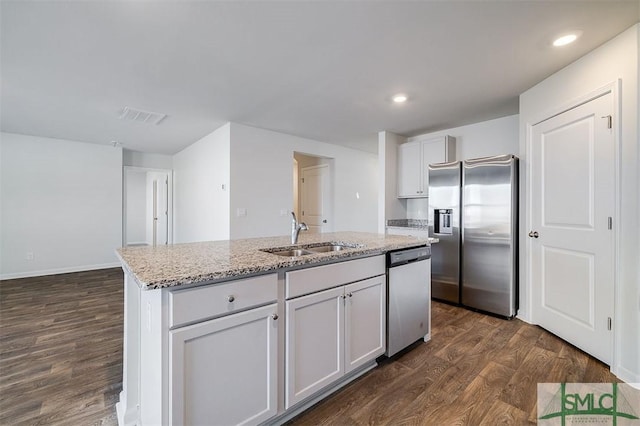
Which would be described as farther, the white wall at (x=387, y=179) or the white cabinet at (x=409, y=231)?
the white wall at (x=387, y=179)

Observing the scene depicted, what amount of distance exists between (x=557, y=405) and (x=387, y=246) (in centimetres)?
137

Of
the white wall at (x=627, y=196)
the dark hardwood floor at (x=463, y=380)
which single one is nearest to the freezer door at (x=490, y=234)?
the dark hardwood floor at (x=463, y=380)

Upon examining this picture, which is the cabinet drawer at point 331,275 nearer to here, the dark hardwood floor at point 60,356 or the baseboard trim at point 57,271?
the dark hardwood floor at point 60,356

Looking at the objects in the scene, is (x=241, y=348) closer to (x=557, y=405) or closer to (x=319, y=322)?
(x=319, y=322)

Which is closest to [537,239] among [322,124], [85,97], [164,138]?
[322,124]

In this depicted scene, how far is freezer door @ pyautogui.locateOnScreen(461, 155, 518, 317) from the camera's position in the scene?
3.00 m

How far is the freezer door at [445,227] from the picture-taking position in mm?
3439

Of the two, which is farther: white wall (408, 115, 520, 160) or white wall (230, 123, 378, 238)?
white wall (230, 123, 378, 238)

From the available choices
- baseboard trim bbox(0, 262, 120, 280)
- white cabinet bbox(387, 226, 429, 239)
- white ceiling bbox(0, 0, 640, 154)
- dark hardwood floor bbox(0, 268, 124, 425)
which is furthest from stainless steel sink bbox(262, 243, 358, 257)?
baseboard trim bbox(0, 262, 120, 280)

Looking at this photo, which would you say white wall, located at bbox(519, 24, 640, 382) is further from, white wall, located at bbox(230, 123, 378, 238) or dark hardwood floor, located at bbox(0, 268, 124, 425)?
white wall, located at bbox(230, 123, 378, 238)

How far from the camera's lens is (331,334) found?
1.72 metres

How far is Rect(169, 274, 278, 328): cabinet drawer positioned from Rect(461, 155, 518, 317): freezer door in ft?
8.99

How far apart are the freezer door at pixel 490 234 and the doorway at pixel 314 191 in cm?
266

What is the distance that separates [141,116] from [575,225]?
16.2 feet
